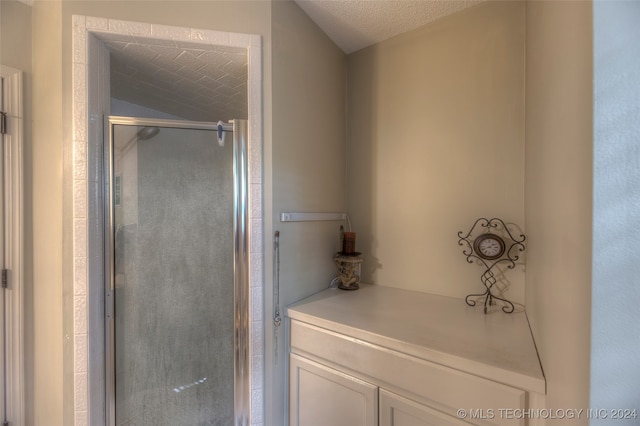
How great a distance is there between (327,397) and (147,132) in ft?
4.79

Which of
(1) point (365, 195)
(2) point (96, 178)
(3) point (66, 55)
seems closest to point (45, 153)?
(2) point (96, 178)

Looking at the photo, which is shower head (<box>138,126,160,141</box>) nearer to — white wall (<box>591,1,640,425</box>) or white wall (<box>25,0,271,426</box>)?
white wall (<box>25,0,271,426</box>)

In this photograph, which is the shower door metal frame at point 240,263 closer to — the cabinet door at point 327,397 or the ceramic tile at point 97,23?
the cabinet door at point 327,397

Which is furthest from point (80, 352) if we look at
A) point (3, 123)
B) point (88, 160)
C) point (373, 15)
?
point (373, 15)

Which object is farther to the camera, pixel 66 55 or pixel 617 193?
pixel 66 55

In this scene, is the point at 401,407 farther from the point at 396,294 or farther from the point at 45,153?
the point at 45,153

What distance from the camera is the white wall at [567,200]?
42 cm

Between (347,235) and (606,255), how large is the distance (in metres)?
1.31

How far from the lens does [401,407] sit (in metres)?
1.00

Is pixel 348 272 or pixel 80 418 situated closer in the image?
pixel 80 418

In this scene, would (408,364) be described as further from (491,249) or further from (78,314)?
(78,314)

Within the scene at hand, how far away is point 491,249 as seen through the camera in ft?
4.35

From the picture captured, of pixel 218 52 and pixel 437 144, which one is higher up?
pixel 218 52

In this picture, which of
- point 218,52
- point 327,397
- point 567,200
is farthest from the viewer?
point 218,52
